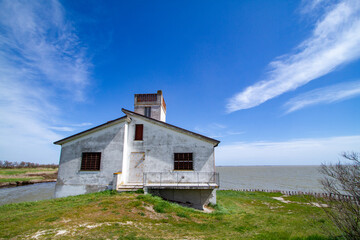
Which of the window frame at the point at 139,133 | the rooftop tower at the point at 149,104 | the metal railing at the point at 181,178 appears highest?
the rooftop tower at the point at 149,104

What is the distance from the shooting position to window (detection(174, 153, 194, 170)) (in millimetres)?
15578

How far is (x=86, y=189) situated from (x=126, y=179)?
10.8ft

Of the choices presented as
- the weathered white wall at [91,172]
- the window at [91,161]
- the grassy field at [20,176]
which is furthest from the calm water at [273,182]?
the grassy field at [20,176]

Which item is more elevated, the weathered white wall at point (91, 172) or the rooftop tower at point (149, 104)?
the rooftop tower at point (149, 104)

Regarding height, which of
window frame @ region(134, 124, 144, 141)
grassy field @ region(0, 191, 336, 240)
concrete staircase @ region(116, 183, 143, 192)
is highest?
window frame @ region(134, 124, 144, 141)

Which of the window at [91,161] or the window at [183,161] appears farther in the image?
the window at [91,161]

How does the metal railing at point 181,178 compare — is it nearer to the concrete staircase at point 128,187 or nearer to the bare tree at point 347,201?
the concrete staircase at point 128,187

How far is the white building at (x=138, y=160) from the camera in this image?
15023 millimetres

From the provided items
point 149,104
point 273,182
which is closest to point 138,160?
point 149,104

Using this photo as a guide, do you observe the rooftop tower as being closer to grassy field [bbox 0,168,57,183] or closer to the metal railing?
the metal railing

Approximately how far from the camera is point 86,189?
15508 mm

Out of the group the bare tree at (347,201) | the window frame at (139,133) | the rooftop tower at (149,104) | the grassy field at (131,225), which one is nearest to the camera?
the bare tree at (347,201)

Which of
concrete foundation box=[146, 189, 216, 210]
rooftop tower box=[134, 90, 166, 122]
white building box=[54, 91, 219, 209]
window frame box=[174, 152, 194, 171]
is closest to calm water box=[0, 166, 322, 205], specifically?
concrete foundation box=[146, 189, 216, 210]

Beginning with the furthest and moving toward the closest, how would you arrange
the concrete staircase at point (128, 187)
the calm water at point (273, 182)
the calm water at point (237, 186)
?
the calm water at point (273, 182), the calm water at point (237, 186), the concrete staircase at point (128, 187)
